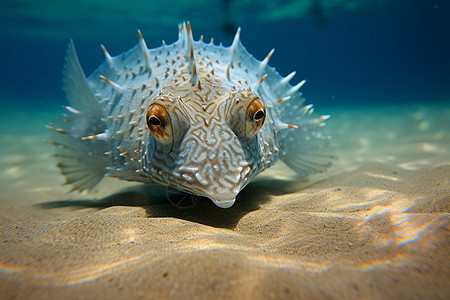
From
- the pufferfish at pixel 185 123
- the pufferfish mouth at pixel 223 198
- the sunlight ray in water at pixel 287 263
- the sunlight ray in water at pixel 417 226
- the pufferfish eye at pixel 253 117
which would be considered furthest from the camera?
the pufferfish eye at pixel 253 117

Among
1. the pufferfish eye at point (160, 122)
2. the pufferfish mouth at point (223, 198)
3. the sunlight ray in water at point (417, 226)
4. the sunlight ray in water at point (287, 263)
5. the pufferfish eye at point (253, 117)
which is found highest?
the pufferfish eye at point (253, 117)

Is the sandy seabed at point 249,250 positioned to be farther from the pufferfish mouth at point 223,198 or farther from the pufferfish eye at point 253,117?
the pufferfish eye at point 253,117

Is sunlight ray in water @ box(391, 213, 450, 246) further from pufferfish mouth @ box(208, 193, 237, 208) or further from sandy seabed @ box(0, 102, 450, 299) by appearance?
pufferfish mouth @ box(208, 193, 237, 208)

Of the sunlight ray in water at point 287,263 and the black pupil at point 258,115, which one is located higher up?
the black pupil at point 258,115

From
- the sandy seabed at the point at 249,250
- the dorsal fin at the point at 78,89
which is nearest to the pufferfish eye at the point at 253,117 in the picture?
the sandy seabed at the point at 249,250

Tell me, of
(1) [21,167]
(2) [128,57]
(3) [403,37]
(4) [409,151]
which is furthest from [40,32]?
(3) [403,37]

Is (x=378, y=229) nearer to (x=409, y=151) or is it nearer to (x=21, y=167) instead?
(x=409, y=151)

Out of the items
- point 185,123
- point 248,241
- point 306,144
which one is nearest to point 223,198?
point 248,241

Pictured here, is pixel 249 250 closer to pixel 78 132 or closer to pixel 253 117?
pixel 253 117
